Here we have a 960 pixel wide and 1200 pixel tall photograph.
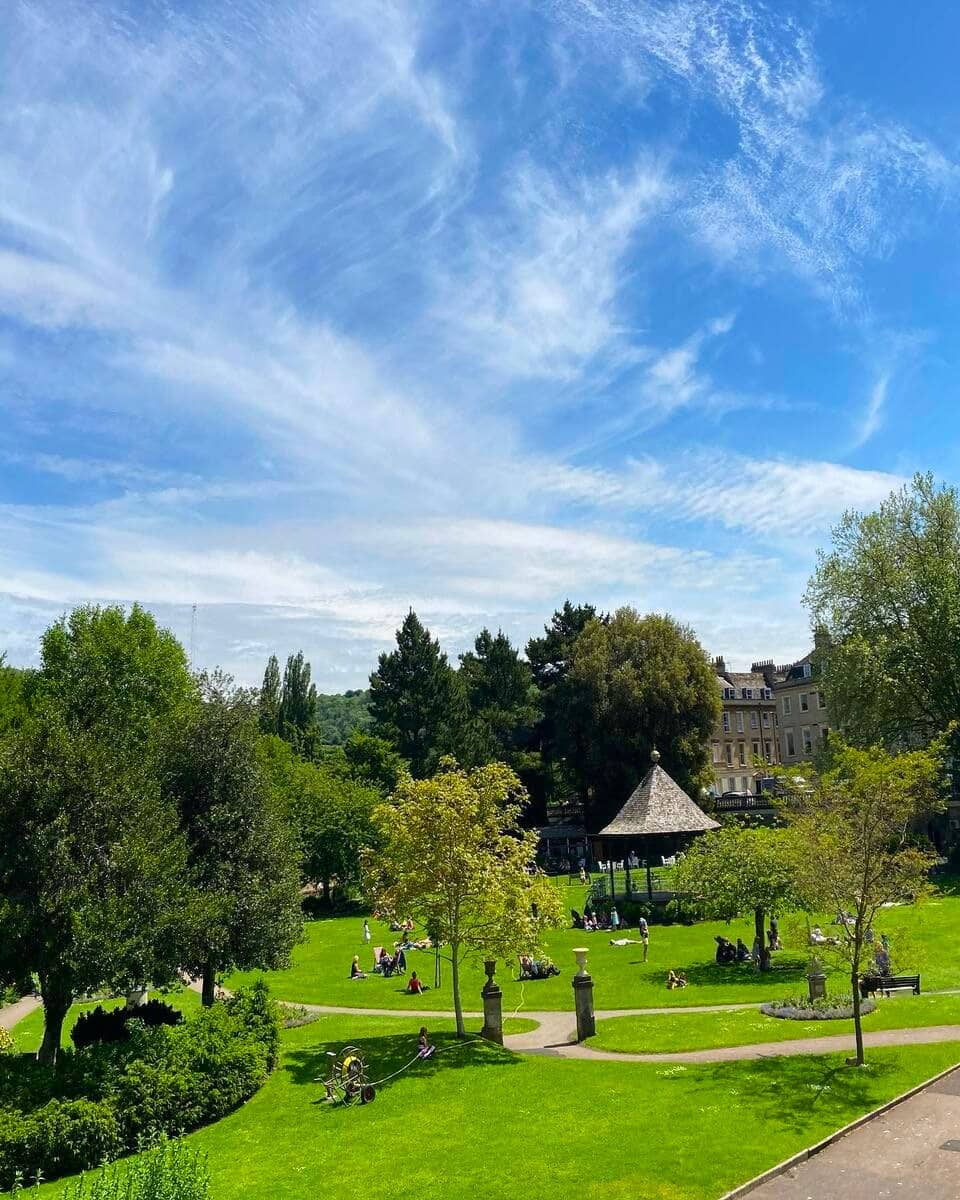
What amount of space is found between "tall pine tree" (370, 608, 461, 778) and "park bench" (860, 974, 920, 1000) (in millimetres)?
51841

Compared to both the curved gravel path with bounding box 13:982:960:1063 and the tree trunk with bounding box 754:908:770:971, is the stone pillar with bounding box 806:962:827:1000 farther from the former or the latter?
the tree trunk with bounding box 754:908:770:971

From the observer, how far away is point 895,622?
188 feet

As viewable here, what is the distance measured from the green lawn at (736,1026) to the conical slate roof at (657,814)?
19.6 metres

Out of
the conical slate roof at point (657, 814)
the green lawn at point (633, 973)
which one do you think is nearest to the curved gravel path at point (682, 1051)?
the green lawn at point (633, 973)

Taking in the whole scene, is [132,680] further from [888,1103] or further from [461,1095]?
[888,1103]

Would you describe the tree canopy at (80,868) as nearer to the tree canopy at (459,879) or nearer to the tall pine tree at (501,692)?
the tree canopy at (459,879)

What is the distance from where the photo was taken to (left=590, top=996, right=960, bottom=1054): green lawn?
973 inches

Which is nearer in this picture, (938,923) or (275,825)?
(275,825)

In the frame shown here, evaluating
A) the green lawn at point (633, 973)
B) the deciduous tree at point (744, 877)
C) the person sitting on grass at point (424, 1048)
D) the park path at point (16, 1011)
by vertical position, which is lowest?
the park path at point (16, 1011)

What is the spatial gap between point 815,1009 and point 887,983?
415cm

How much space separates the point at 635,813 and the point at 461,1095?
29310 mm

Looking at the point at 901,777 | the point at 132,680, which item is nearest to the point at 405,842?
the point at 901,777

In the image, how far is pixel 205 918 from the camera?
76.6ft

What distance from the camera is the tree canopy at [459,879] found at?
25.2 metres
